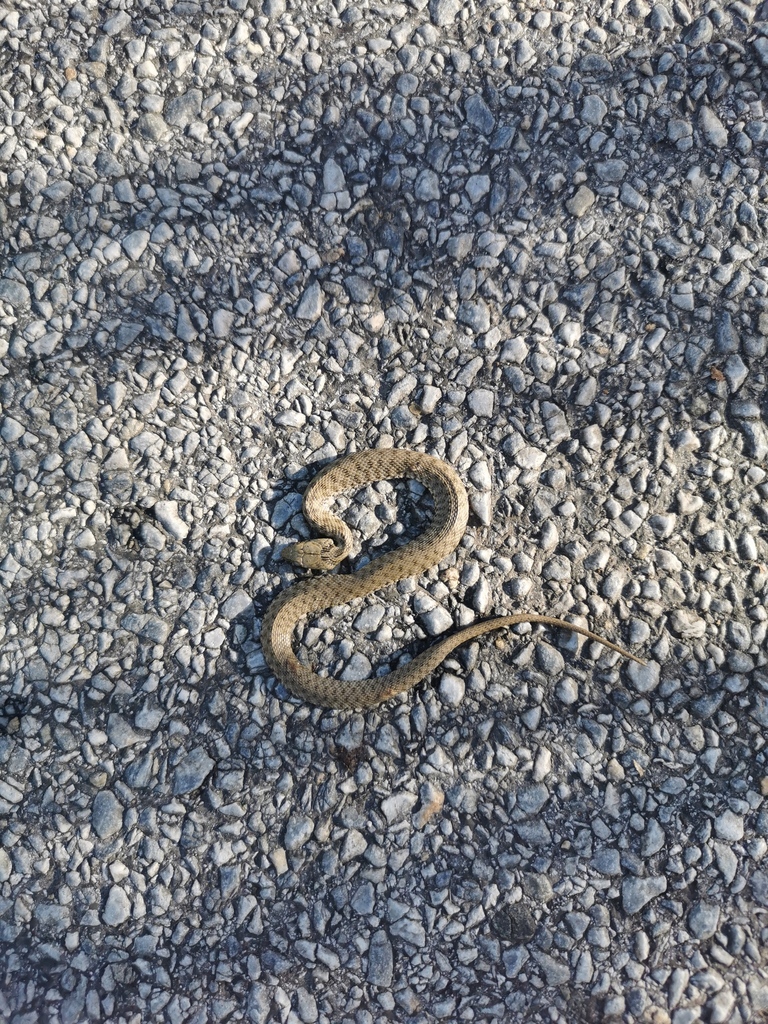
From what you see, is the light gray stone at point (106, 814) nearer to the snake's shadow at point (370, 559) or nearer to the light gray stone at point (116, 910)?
the light gray stone at point (116, 910)

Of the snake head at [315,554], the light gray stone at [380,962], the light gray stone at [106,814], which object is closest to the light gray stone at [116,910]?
the light gray stone at [106,814]

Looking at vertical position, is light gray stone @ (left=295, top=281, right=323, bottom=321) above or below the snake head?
above

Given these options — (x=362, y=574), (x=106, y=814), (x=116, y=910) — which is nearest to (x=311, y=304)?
(x=362, y=574)

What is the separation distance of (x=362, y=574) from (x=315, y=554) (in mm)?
258

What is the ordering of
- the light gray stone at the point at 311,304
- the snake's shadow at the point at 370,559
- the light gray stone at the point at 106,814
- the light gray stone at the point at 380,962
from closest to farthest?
the light gray stone at the point at 380,962
the light gray stone at the point at 106,814
the snake's shadow at the point at 370,559
the light gray stone at the point at 311,304

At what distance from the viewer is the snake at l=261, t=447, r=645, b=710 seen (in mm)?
3680

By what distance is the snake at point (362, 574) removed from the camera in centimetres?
368

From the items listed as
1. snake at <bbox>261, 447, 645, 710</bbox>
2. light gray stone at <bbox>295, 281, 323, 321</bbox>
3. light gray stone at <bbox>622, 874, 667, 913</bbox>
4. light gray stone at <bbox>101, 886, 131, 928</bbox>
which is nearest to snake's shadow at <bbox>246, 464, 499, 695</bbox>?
snake at <bbox>261, 447, 645, 710</bbox>

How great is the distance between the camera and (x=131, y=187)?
4.27 meters

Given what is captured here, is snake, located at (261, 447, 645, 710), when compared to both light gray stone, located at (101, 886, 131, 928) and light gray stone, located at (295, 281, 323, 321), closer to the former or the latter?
light gray stone, located at (295, 281, 323, 321)

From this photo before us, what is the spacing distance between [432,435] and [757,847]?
2441 mm

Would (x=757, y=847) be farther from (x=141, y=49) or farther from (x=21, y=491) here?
(x=141, y=49)

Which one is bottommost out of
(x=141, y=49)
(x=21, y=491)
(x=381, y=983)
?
(x=381, y=983)

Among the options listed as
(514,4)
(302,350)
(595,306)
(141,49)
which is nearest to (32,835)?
(302,350)
